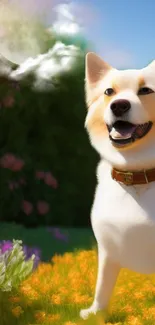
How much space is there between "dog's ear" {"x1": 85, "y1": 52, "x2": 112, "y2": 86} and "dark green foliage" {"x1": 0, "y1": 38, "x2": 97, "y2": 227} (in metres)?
2.43

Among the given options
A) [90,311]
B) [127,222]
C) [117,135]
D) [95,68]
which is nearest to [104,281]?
[90,311]

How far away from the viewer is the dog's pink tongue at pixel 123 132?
3105 mm

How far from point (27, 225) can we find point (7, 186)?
457 mm

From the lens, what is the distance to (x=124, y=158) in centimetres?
319

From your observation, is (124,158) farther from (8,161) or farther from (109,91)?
(8,161)

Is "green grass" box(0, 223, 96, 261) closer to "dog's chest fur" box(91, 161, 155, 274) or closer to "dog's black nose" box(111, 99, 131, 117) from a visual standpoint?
"dog's chest fur" box(91, 161, 155, 274)

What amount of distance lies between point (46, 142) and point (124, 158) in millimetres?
2846

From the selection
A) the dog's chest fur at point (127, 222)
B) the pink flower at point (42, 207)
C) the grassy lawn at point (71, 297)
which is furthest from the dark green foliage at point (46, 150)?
the dog's chest fur at point (127, 222)

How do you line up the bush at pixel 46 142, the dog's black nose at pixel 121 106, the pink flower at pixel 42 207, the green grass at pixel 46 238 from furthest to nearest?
the pink flower at pixel 42 207
the bush at pixel 46 142
the green grass at pixel 46 238
the dog's black nose at pixel 121 106

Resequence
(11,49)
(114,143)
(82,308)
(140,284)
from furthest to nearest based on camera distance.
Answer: (11,49)
(140,284)
(82,308)
(114,143)

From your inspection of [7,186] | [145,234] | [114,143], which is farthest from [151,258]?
[7,186]

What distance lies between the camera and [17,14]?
559 cm

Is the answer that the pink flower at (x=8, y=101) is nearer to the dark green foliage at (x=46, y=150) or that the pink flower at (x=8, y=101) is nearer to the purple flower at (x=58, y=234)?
the dark green foliage at (x=46, y=150)

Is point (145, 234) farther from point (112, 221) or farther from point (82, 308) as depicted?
point (82, 308)
